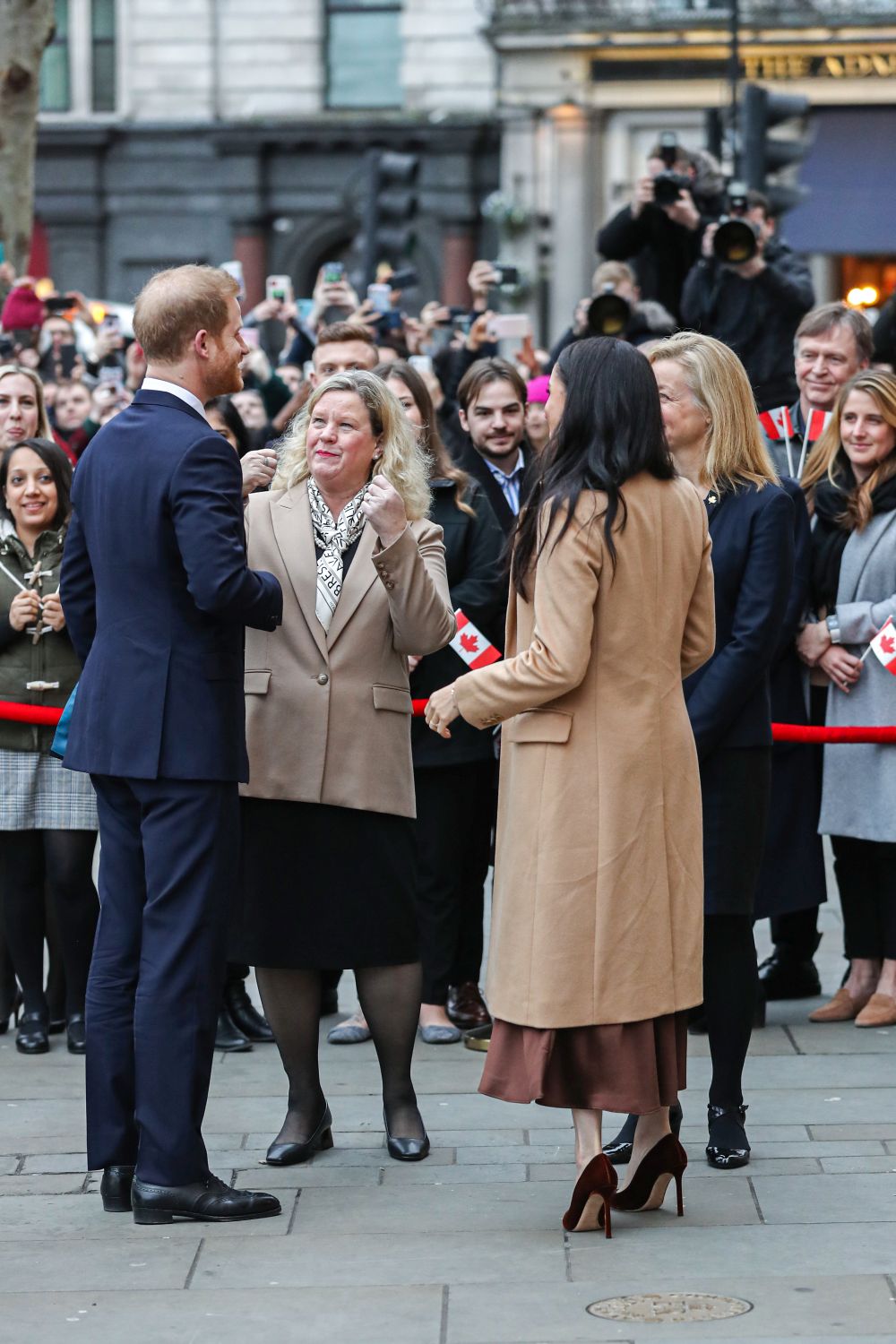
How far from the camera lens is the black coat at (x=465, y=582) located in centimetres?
675

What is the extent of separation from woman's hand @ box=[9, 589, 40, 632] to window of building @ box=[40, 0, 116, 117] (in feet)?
86.4

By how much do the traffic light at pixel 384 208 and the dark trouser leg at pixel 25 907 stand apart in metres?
7.63

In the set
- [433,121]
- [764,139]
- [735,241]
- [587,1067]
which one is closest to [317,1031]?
[587,1067]

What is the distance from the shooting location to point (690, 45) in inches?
1131

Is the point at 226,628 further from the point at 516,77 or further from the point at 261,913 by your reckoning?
the point at 516,77

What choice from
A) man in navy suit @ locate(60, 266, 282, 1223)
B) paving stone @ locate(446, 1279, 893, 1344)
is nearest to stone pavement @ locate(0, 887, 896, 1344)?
paving stone @ locate(446, 1279, 893, 1344)

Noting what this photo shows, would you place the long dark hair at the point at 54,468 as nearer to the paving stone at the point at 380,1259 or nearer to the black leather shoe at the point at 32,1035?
the black leather shoe at the point at 32,1035

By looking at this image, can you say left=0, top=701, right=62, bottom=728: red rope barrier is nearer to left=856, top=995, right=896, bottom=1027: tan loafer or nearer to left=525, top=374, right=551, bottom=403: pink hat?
left=856, top=995, right=896, bottom=1027: tan loafer

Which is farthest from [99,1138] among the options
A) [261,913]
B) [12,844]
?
[12,844]

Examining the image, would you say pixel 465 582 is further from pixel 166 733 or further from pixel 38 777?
pixel 166 733

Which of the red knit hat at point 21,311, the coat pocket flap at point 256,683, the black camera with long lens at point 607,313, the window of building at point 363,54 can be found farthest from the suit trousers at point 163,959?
the window of building at point 363,54

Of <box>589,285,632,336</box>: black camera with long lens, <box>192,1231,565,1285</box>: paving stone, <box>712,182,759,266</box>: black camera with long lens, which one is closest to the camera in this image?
<box>192,1231,565,1285</box>: paving stone

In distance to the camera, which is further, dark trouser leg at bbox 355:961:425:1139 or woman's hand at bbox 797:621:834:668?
woman's hand at bbox 797:621:834:668

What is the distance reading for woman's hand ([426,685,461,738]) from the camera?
15.6 feet
